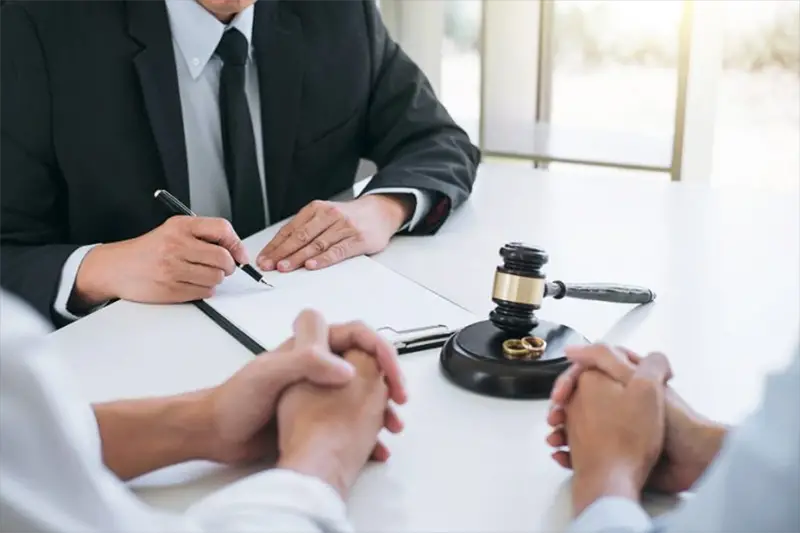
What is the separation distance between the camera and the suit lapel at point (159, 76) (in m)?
1.29

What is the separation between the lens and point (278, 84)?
4.70 ft

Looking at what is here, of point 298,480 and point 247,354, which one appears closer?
point 298,480

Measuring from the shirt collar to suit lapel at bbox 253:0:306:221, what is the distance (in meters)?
0.08

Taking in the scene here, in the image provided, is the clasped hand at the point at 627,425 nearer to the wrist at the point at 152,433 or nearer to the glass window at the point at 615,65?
the wrist at the point at 152,433

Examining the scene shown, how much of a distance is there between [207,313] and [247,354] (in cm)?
12

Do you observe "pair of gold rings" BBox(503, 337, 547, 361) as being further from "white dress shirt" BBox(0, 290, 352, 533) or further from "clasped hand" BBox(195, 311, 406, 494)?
"white dress shirt" BBox(0, 290, 352, 533)

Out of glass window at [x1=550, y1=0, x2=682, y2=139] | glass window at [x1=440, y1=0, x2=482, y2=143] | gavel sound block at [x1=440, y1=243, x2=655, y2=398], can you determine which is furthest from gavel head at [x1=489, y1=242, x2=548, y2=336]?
glass window at [x1=440, y1=0, x2=482, y2=143]

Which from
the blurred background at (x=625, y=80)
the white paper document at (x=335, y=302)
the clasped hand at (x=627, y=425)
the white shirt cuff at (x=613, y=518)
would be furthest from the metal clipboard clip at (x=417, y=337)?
the blurred background at (x=625, y=80)

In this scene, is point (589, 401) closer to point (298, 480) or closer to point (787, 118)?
point (298, 480)

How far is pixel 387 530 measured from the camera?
65 cm

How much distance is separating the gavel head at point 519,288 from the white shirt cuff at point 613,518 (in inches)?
10.5

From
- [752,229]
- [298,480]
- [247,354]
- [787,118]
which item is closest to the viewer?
[298,480]

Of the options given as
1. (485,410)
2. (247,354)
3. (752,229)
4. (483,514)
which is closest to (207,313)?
(247,354)

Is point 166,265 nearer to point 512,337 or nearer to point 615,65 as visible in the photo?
point 512,337
